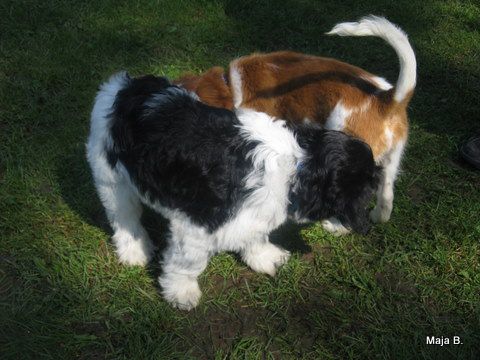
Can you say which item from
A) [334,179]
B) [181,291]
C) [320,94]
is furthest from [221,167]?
[320,94]

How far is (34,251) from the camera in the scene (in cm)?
290

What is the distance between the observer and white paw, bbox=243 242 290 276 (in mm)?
2809

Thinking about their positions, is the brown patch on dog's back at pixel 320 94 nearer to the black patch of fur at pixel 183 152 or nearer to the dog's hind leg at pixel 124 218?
the black patch of fur at pixel 183 152

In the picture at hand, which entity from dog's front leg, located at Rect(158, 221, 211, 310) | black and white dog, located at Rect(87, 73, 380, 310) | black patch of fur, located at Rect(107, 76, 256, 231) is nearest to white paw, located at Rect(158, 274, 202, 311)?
dog's front leg, located at Rect(158, 221, 211, 310)

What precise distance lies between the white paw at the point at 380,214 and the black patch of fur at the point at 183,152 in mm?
1286

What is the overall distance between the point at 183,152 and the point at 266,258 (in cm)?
102

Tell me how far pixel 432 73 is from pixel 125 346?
366cm

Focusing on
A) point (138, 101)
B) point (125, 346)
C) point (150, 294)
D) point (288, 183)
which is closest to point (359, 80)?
point (288, 183)

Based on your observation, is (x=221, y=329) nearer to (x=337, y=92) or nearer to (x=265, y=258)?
(x=265, y=258)

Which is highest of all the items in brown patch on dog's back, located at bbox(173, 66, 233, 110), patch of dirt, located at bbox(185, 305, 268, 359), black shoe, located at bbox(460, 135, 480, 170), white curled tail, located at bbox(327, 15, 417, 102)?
white curled tail, located at bbox(327, 15, 417, 102)

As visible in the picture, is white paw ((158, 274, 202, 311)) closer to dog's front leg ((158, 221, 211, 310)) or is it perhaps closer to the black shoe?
dog's front leg ((158, 221, 211, 310))

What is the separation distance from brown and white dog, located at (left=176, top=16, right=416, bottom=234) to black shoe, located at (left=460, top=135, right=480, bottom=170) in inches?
37.8

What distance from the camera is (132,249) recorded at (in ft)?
9.30

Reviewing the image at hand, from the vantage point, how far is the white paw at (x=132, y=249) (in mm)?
2826
